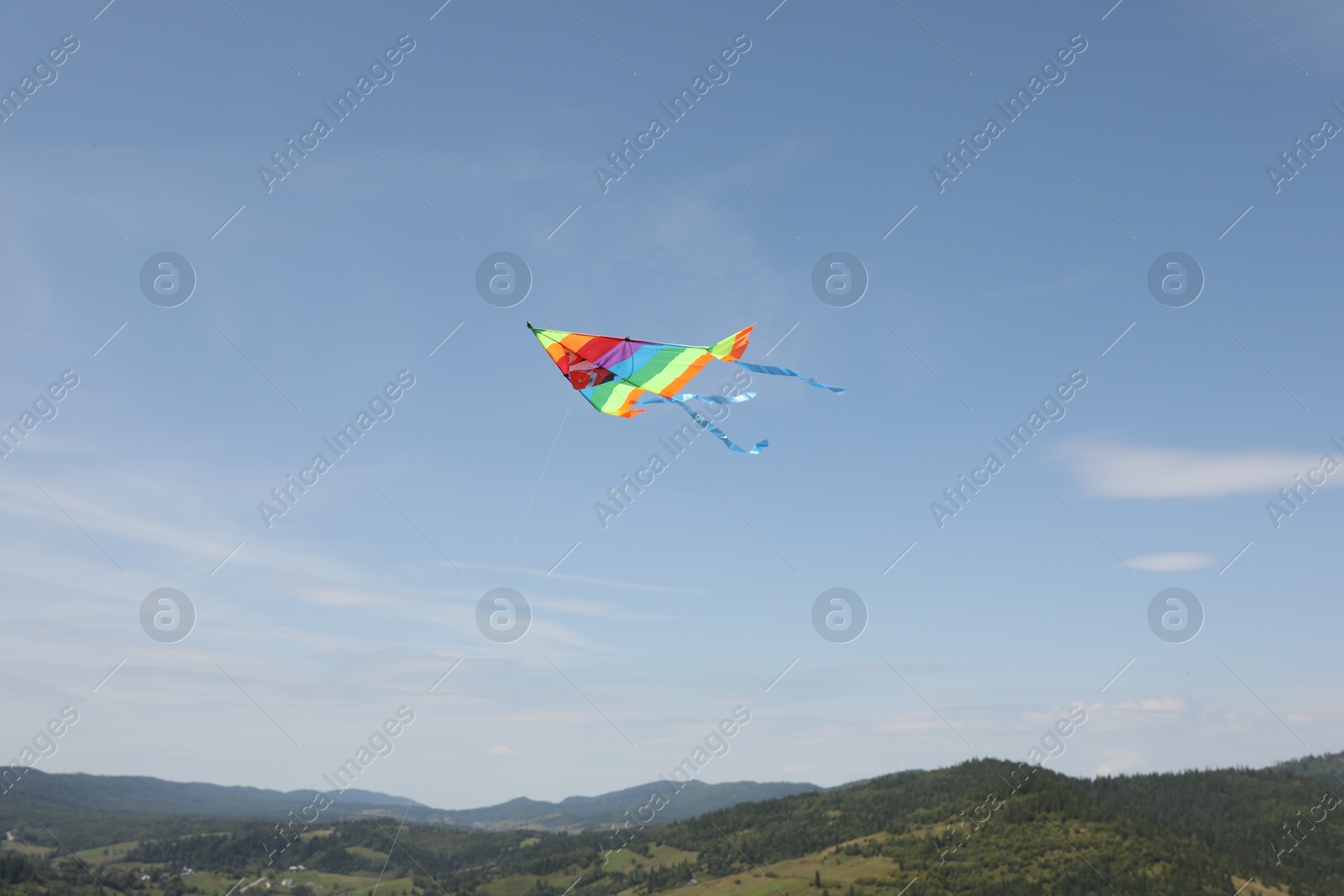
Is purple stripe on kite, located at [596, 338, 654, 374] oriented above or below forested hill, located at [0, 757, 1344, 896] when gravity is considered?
above

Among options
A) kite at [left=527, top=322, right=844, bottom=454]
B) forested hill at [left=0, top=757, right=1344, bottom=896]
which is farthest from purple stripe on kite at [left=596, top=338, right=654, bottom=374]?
forested hill at [left=0, top=757, right=1344, bottom=896]

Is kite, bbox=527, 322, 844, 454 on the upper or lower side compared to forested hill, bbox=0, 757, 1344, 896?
upper

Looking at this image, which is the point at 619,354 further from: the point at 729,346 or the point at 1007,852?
the point at 1007,852

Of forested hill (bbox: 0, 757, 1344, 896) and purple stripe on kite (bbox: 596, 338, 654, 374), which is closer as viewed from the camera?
purple stripe on kite (bbox: 596, 338, 654, 374)

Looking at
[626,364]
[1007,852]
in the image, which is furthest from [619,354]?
[1007,852]

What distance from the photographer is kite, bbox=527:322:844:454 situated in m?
28.2

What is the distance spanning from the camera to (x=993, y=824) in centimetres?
14788

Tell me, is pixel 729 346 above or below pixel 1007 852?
above

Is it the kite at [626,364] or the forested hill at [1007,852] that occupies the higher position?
the kite at [626,364]

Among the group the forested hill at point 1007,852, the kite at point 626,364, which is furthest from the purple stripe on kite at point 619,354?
the forested hill at point 1007,852

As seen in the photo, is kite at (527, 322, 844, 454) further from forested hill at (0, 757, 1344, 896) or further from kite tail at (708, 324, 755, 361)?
forested hill at (0, 757, 1344, 896)

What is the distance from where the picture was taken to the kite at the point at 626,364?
28.2 metres

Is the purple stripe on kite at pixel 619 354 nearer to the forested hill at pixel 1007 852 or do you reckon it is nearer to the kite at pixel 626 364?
the kite at pixel 626 364

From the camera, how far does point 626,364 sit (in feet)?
95.6
